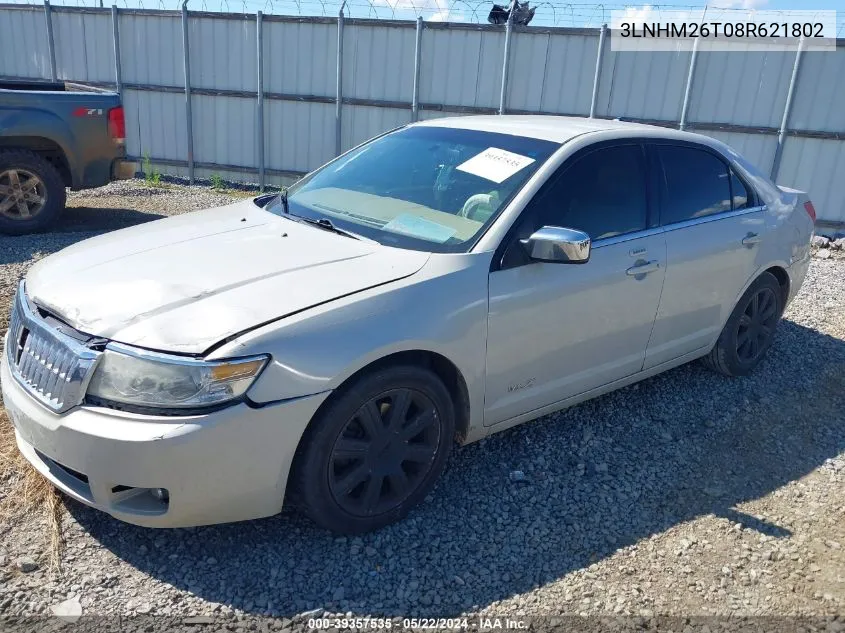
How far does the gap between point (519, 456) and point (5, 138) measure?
6342 millimetres

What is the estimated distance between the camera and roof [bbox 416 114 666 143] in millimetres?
3729

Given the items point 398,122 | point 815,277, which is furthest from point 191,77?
point 815,277

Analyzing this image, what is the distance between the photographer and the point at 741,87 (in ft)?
32.6

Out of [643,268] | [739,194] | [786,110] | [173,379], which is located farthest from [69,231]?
[786,110]

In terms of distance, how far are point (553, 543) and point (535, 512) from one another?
22 centimetres

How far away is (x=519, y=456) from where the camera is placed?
368 cm

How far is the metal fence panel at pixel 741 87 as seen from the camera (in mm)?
9750

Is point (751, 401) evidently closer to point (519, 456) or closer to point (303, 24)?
point (519, 456)

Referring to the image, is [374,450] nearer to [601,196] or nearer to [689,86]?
[601,196]

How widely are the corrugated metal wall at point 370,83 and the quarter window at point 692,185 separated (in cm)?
633

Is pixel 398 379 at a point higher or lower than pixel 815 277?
higher

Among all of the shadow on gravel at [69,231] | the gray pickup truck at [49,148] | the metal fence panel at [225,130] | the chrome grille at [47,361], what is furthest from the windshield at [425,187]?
the metal fence panel at [225,130]

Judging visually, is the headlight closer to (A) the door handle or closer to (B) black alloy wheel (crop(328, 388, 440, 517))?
(B) black alloy wheel (crop(328, 388, 440, 517))

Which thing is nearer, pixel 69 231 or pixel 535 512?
pixel 535 512
